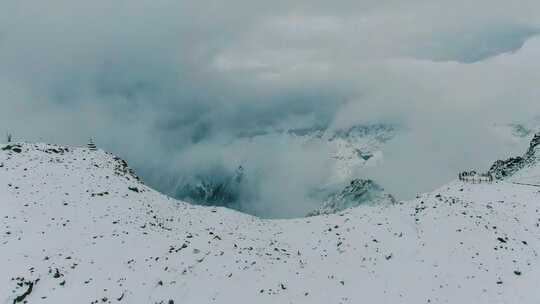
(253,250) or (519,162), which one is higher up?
(519,162)

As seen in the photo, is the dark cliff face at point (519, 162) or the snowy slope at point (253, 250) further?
the dark cliff face at point (519, 162)

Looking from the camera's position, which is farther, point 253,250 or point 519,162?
point 519,162

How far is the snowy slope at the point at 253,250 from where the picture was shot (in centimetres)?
3528

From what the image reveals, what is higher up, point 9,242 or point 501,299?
point 9,242

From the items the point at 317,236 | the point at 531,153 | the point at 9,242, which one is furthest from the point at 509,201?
the point at 531,153

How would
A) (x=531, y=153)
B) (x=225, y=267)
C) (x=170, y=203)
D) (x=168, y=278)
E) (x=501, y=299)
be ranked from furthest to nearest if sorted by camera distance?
1. (x=531, y=153)
2. (x=170, y=203)
3. (x=225, y=267)
4. (x=168, y=278)
5. (x=501, y=299)

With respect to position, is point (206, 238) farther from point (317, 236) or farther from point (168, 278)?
point (317, 236)

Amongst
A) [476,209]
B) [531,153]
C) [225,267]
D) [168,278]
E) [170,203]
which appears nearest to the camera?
[168,278]

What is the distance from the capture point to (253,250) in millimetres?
44562

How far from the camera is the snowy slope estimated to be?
1389 inches

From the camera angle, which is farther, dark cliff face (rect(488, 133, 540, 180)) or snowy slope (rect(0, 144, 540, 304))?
dark cliff face (rect(488, 133, 540, 180))

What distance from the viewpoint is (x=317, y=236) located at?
2008 inches

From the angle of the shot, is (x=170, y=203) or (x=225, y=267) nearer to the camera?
(x=225, y=267)

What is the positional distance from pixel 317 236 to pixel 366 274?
12.0m
